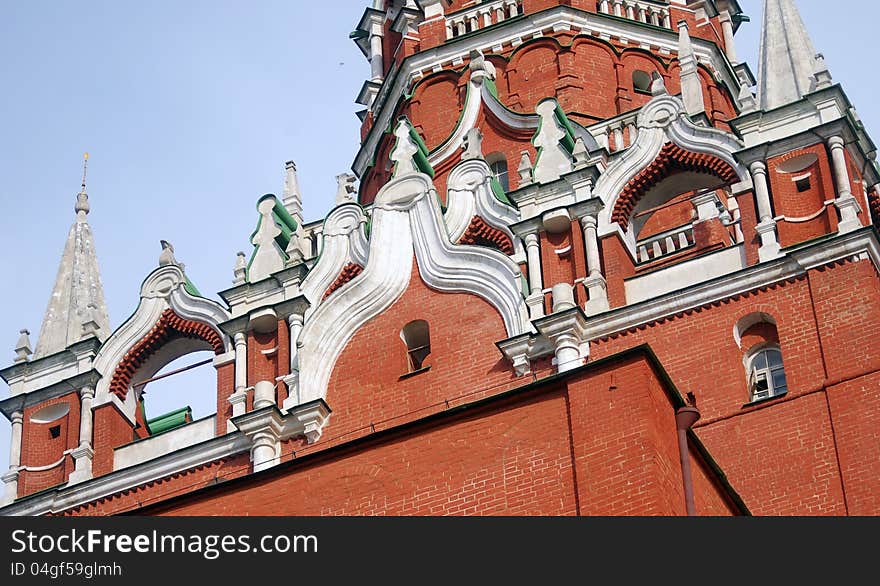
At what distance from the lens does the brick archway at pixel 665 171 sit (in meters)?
34.6

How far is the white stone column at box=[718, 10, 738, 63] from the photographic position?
43.4 meters

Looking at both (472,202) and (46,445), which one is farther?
(46,445)

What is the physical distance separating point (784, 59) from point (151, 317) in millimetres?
10839

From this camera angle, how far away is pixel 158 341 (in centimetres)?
3688

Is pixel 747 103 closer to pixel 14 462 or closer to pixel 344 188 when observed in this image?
pixel 344 188

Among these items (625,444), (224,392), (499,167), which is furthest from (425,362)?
(625,444)

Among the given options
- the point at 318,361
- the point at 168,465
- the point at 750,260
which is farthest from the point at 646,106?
the point at 168,465

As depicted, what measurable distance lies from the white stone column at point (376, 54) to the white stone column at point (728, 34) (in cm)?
649

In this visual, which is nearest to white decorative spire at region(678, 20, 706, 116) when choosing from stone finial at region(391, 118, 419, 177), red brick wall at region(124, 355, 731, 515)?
stone finial at region(391, 118, 419, 177)

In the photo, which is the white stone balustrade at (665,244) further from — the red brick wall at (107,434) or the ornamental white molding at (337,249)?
the red brick wall at (107,434)

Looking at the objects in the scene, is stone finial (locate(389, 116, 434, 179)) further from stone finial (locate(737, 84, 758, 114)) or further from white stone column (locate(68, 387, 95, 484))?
white stone column (locate(68, 387, 95, 484))
